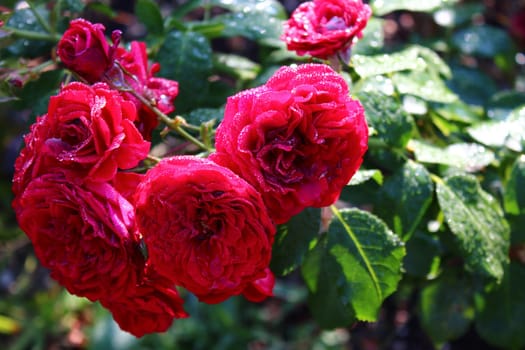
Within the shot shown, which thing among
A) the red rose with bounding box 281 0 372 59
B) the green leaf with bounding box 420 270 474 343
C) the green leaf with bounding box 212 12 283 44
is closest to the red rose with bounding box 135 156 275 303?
the red rose with bounding box 281 0 372 59

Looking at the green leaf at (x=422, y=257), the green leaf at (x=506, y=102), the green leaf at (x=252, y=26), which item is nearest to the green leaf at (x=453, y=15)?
the green leaf at (x=506, y=102)

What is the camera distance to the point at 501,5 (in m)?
2.69

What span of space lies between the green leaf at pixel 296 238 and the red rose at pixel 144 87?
26 centimetres

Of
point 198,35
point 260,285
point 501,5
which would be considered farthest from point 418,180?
point 501,5

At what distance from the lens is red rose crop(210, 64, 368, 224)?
80 centimetres

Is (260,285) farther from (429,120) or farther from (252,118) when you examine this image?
(429,120)

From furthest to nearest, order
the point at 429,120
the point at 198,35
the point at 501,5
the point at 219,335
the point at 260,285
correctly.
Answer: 1. the point at 501,5
2. the point at 219,335
3. the point at 429,120
4. the point at 198,35
5. the point at 260,285

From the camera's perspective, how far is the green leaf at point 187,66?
1.22 m

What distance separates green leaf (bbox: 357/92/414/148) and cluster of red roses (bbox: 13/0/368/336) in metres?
0.25

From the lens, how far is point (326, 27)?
3.38ft

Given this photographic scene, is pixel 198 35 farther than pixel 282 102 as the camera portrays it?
Yes

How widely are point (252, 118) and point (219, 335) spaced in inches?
61.1

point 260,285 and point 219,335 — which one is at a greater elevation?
point 260,285

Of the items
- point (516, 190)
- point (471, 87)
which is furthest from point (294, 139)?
point (471, 87)
